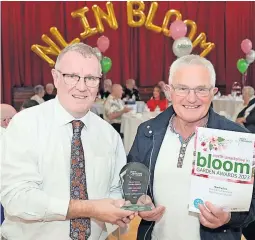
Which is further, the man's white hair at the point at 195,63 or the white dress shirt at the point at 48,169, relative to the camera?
the man's white hair at the point at 195,63

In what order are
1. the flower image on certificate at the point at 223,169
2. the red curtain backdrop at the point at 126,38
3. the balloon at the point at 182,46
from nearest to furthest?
the flower image on certificate at the point at 223,169 < the balloon at the point at 182,46 < the red curtain backdrop at the point at 126,38

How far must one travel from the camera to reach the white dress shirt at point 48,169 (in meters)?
1.55

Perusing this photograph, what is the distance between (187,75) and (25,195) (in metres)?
0.79

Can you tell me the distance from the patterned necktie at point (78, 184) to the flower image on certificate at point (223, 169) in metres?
0.44

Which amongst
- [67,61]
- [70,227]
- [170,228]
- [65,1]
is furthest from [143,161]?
[65,1]

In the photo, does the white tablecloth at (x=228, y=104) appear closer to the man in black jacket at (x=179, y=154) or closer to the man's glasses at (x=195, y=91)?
the man in black jacket at (x=179, y=154)

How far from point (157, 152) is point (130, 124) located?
16.3 feet

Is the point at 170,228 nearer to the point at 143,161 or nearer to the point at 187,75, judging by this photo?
the point at 143,161

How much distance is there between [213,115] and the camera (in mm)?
1819

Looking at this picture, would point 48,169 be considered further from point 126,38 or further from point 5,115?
point 126,38

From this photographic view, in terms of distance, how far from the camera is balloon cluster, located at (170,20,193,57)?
8.09m

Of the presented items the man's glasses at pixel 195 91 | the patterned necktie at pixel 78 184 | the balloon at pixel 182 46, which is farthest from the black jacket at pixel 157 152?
the balloon at pixel 182 46

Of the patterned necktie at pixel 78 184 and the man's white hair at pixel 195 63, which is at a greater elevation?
the man's white hair at pixel 195 63

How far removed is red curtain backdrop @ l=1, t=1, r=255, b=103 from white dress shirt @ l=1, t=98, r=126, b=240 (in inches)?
349
